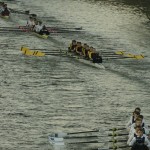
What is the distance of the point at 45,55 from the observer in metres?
34.1

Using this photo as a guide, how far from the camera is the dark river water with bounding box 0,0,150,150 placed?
22.6 meters

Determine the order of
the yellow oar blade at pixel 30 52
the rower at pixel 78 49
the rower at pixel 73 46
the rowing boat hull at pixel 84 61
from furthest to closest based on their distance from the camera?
the rower at pixel 73 46 → the yellow oar blade at pixel 30 52 → the rower at pixel 78 49 → the rowing boat hull at pixel 84 61

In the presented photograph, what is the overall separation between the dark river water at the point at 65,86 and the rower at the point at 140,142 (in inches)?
96.0

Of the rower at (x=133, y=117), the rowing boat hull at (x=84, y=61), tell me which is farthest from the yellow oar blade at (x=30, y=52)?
the rower at (x=133, y=117)

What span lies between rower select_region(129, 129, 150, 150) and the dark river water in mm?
2440

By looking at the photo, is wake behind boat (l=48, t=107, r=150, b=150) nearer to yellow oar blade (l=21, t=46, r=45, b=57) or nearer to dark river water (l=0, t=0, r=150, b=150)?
dark river water (l=0, t=0, r=150, b=150)

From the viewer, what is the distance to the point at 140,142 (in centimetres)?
1912

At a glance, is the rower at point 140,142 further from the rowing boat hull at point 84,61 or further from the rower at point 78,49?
the rower at point 78,49

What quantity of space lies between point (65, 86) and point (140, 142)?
10.1m

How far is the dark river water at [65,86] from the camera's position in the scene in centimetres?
2264

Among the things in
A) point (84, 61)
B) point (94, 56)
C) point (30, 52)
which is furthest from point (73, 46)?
point (30, 52)

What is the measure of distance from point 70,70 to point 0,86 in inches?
241

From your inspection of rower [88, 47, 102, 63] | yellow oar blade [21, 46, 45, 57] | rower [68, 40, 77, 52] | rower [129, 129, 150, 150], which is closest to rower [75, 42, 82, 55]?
rower [68, 40, 77, 52]

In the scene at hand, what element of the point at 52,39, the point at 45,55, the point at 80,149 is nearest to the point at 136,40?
the point at 52,39
